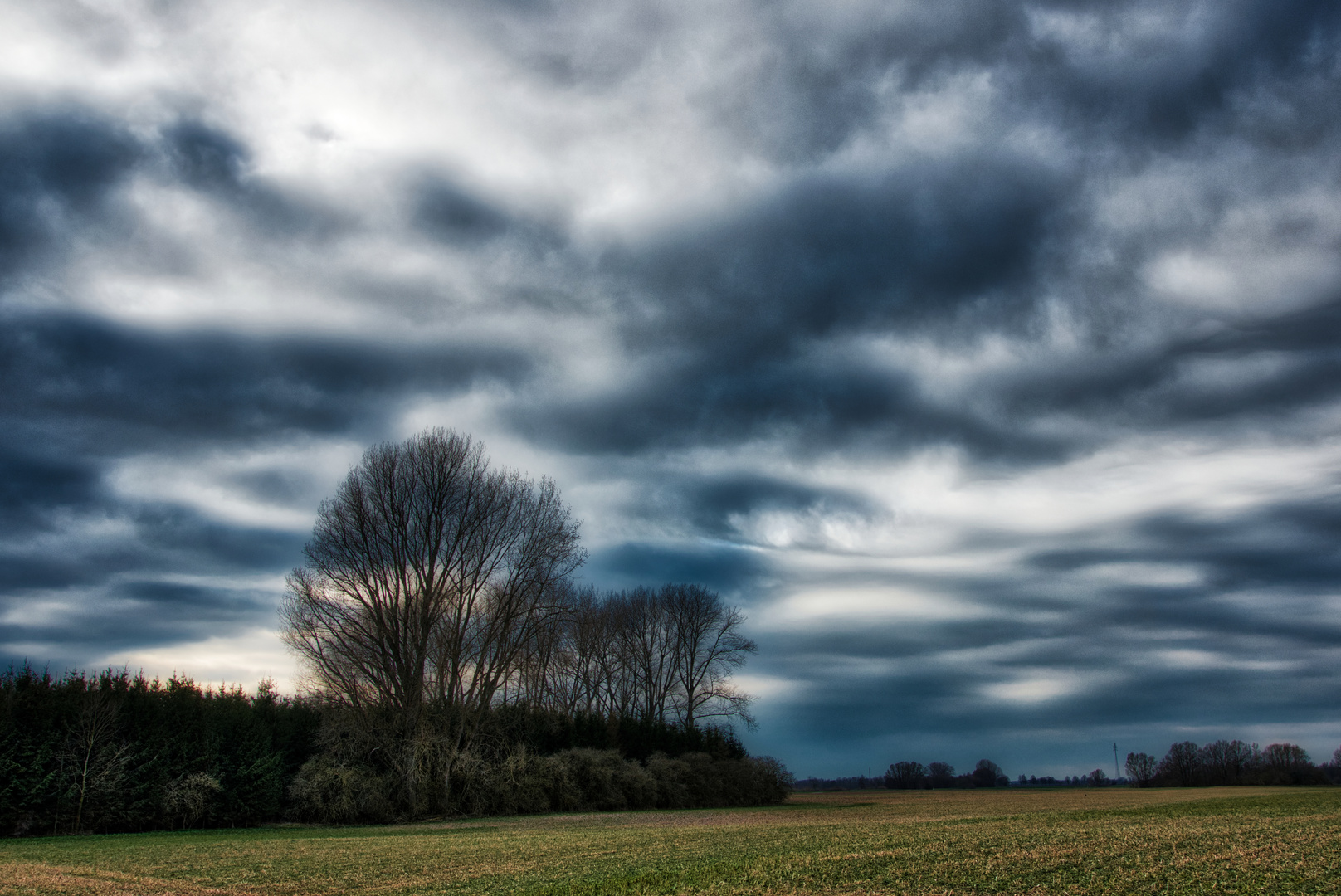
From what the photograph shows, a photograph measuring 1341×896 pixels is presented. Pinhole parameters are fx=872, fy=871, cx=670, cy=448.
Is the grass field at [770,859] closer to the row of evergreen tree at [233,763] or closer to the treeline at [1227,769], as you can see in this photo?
the row of evergreen tree at [233,763]

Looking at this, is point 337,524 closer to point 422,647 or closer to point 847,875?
point 422,647

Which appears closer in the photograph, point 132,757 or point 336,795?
point 132,757

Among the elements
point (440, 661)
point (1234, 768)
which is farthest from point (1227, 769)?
point (440, 661)

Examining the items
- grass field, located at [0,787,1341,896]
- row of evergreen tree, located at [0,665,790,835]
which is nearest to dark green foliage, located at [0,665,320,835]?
row of evergreen tree, located at [0,665,790,835]

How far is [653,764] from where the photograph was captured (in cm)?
5912

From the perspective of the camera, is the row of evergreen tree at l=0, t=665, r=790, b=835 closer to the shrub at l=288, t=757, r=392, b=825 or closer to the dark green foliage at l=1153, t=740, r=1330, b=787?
the shrub at l=288, t=757, r=392, b=825

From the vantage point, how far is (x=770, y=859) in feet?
59.9

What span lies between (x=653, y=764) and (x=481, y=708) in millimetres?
13813

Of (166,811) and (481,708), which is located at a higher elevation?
(481,708)

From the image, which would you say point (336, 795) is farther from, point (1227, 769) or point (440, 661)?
point (1227, 769)

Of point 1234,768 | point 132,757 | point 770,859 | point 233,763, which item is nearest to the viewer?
point 770,859

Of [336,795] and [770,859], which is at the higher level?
[770,859]

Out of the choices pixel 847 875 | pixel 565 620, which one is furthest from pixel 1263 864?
pixel 565 620

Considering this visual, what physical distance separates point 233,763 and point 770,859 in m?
37.0
